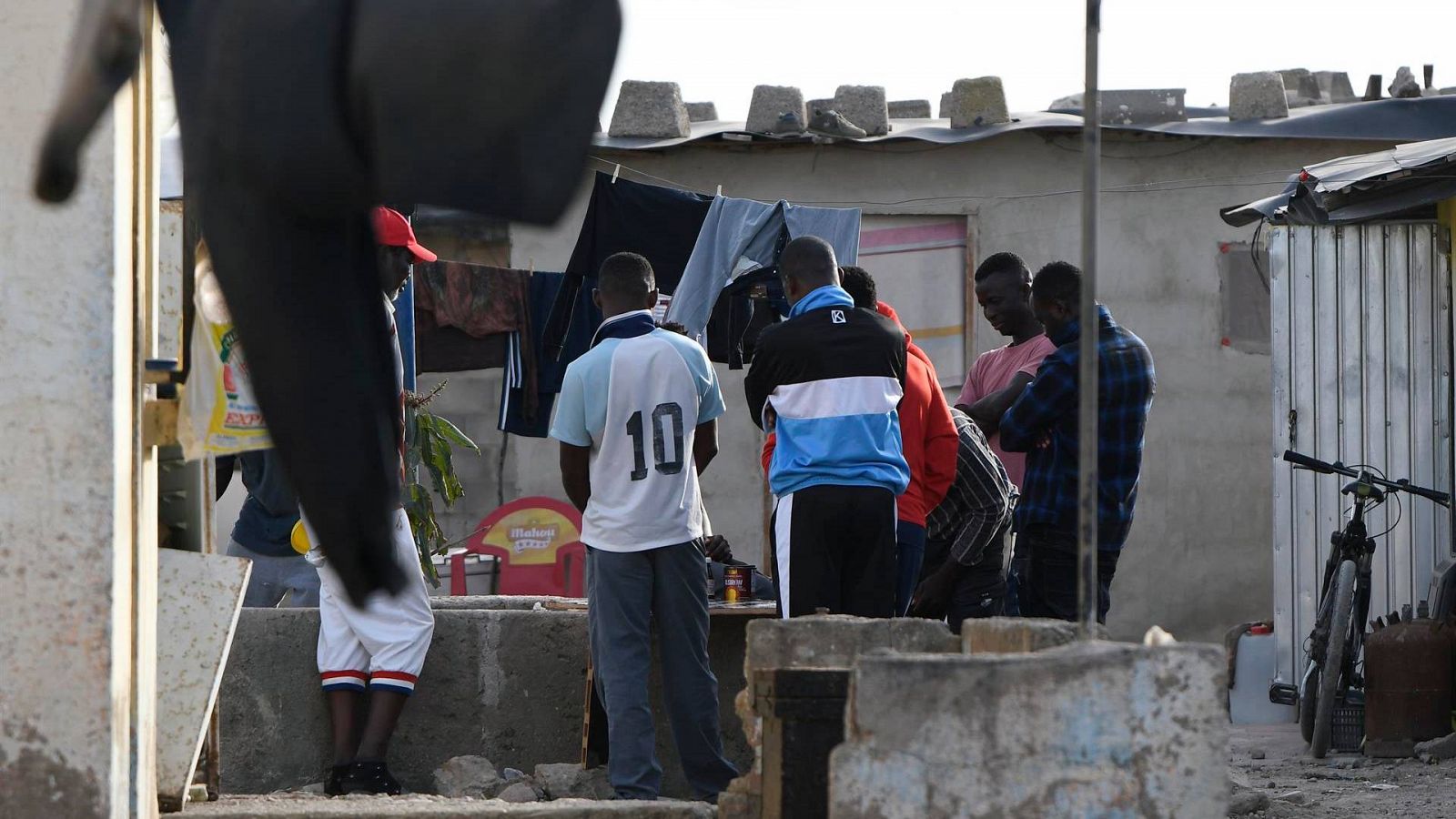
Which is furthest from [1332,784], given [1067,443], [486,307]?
[486,307]

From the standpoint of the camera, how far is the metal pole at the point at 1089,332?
251 centimetres

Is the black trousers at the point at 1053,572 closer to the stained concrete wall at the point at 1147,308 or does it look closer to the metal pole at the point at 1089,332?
the metal pole at the point at 1089,332

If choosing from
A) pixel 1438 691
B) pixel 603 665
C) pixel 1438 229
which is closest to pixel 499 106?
pixel 603 665

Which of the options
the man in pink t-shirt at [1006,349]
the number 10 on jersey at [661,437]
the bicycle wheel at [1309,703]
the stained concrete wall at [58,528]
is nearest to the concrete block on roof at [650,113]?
the man in pink t-shirt at [1006,349]

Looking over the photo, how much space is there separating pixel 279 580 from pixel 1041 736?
3.42 m

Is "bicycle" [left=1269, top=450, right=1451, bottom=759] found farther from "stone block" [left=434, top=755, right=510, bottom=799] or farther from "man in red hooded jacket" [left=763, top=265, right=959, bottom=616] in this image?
"stone block" [left=434, top=755, right=510, bottom=799]

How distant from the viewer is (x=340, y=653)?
5.54 meters

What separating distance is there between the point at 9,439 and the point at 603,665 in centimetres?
203

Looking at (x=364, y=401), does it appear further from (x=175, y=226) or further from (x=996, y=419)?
(x=996, y=419)

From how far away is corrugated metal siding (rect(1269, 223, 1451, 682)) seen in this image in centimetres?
741

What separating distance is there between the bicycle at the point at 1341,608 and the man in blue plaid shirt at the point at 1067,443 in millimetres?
1890

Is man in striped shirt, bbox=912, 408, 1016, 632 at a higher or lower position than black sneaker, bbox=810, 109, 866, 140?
lower

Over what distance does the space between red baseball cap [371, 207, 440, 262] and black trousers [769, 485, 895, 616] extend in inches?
64.9

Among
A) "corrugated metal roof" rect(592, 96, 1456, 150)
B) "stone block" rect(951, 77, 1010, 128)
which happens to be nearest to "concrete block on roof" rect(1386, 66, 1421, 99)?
"corrugated metal roof" rect(592, 96, 1456, 150)
